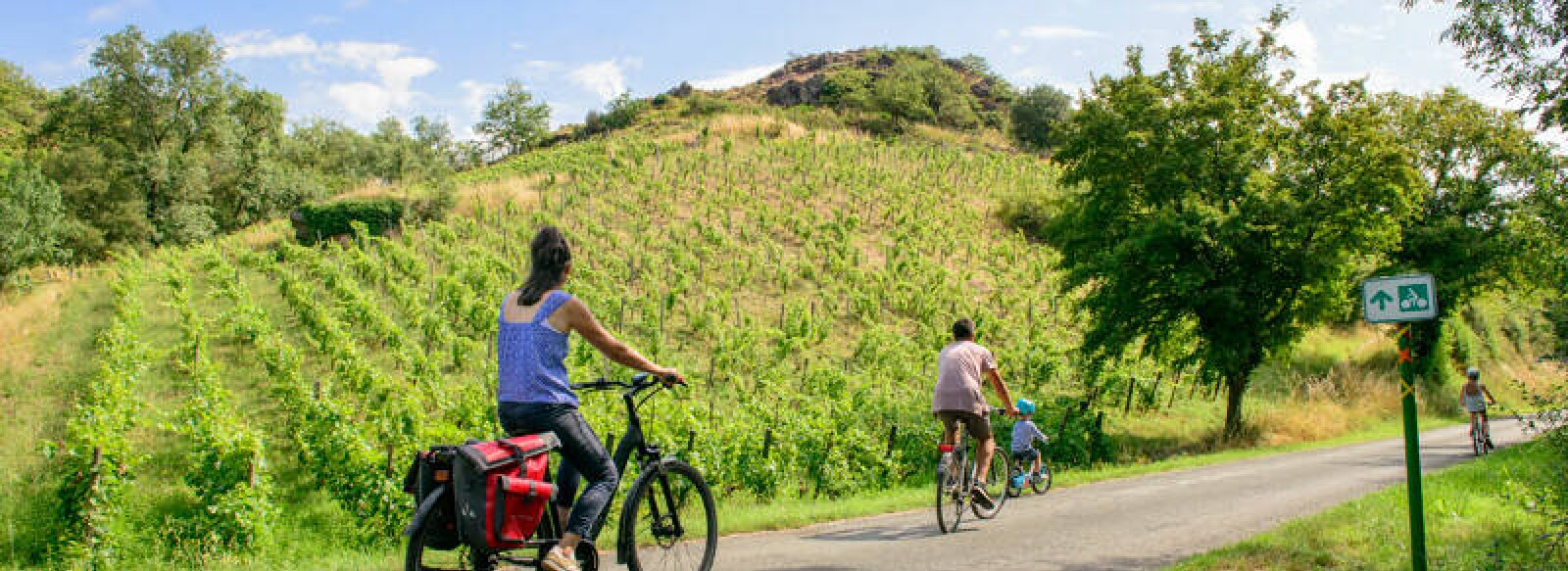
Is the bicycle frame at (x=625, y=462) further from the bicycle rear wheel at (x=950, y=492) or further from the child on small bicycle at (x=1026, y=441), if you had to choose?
the child on small bicycle at (x=1026, y=441)

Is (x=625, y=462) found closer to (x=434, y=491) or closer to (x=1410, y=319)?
(x=434, y=491)

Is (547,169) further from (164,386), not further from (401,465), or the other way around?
(401,465)

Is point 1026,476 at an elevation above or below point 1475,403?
above

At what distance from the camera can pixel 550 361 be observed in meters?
4.11

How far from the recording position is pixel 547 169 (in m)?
39.7

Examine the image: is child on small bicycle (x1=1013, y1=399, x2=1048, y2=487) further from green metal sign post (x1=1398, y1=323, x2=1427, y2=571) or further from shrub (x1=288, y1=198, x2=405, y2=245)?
shrub (x1=288, y1=198, x2=405, y2=245)

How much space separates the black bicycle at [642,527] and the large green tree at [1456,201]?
29580 mm

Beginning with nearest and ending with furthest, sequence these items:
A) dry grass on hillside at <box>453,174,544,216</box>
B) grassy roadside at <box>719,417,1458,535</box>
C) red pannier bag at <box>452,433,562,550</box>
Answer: red pannier bag at <box>452,433,562,550</box> → grassy roadside at <box>719,417,1458,535</box> → dry grass on hillside at <box>453,174,544,216</box>

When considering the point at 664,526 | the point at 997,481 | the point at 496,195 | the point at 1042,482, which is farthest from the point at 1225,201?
the point at 496,195

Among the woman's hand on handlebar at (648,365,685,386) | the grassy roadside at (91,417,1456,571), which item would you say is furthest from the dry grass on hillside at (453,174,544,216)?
the woman's hand on handlebar at (648,365,685,386)

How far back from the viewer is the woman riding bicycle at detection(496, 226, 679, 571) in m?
4.08

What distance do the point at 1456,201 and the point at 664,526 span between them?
34.9 meters

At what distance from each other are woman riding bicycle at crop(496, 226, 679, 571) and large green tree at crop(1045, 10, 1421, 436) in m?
14.9

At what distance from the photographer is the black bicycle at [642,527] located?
412 centimetres
